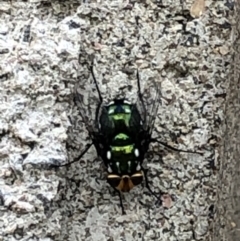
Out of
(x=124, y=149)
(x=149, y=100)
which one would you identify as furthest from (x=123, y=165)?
(x=149, y=100)

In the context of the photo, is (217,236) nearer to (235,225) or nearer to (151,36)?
(235,225)

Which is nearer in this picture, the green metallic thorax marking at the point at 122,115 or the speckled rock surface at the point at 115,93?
the speckled rock surface at the point at 115,93

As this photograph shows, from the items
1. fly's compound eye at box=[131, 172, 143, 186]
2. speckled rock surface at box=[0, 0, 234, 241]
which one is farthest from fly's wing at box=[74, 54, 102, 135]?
fly's compound eye at box=[131, 172, 143, 186]

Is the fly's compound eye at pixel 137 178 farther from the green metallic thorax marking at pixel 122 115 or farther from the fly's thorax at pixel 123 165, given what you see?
the green metallic thorax marking at pixel 122 115

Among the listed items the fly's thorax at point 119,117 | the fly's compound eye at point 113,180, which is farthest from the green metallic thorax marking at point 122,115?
the fly's compound eye at point 113,180

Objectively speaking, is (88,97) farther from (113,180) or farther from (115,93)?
(113,180)

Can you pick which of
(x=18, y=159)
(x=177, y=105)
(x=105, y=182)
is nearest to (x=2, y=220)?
(x=18, y=159)
